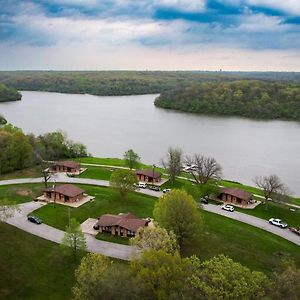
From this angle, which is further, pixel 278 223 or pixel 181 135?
pixel 181 135

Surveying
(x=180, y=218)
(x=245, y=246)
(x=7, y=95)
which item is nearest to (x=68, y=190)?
(x=180, y=218)

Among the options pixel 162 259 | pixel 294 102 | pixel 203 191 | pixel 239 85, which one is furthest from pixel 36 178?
pixel 239 85

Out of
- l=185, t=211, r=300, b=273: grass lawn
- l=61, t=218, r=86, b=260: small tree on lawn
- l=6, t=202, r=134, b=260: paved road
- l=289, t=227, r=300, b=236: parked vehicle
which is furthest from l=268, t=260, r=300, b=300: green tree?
l=289, t=227, r=300, b=236: parked vehicle

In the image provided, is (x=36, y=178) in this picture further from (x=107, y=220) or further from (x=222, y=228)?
(x=222, y=228)

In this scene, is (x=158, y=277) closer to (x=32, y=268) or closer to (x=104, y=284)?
(x=104, y=284)

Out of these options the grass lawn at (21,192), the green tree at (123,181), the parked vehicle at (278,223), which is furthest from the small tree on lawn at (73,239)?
the parked vehicle at (278,223)

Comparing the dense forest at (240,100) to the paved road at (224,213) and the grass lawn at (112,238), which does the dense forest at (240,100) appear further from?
the grass lawn at (112,238)

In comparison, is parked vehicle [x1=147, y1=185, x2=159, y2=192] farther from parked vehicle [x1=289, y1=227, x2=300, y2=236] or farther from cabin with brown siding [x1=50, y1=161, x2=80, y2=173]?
parked vehicle [x1=289, y1=227, x2=300, y2=236]
